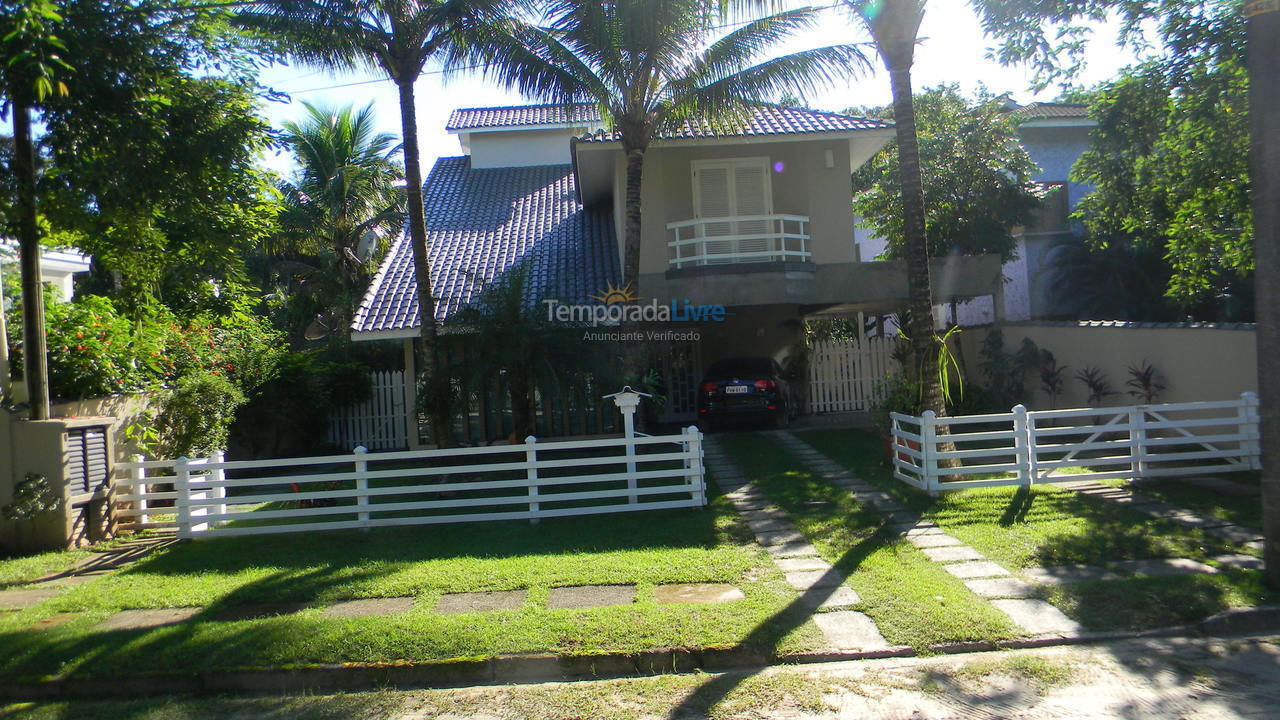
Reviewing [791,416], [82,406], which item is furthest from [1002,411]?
[82,406]

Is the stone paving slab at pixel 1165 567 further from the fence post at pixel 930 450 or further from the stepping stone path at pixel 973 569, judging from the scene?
the fence post at pixel 930 450

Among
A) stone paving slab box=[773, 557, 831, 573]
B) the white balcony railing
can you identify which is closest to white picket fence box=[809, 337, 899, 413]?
the white balcony railing

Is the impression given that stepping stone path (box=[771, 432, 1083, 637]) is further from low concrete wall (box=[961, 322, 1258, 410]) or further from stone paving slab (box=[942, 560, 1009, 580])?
low concrete wall (box=[961, 322, 1258, 410])

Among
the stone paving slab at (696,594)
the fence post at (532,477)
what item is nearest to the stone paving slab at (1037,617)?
the stone paving slab at (696,594)

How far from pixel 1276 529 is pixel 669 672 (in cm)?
466

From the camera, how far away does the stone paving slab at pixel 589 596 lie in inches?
241

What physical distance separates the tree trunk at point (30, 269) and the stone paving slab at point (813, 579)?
791 centimetres

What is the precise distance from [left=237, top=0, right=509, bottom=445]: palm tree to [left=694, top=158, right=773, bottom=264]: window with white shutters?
5972mm

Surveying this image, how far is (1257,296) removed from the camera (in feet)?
19.9

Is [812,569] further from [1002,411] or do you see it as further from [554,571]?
[1002,411]

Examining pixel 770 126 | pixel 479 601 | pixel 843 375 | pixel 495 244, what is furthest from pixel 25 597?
pixel 843 375

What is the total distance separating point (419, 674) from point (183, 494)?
521cm

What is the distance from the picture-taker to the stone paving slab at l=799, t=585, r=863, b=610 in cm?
602

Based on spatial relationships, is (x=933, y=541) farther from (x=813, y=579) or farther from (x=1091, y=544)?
(x=813, y=579)
